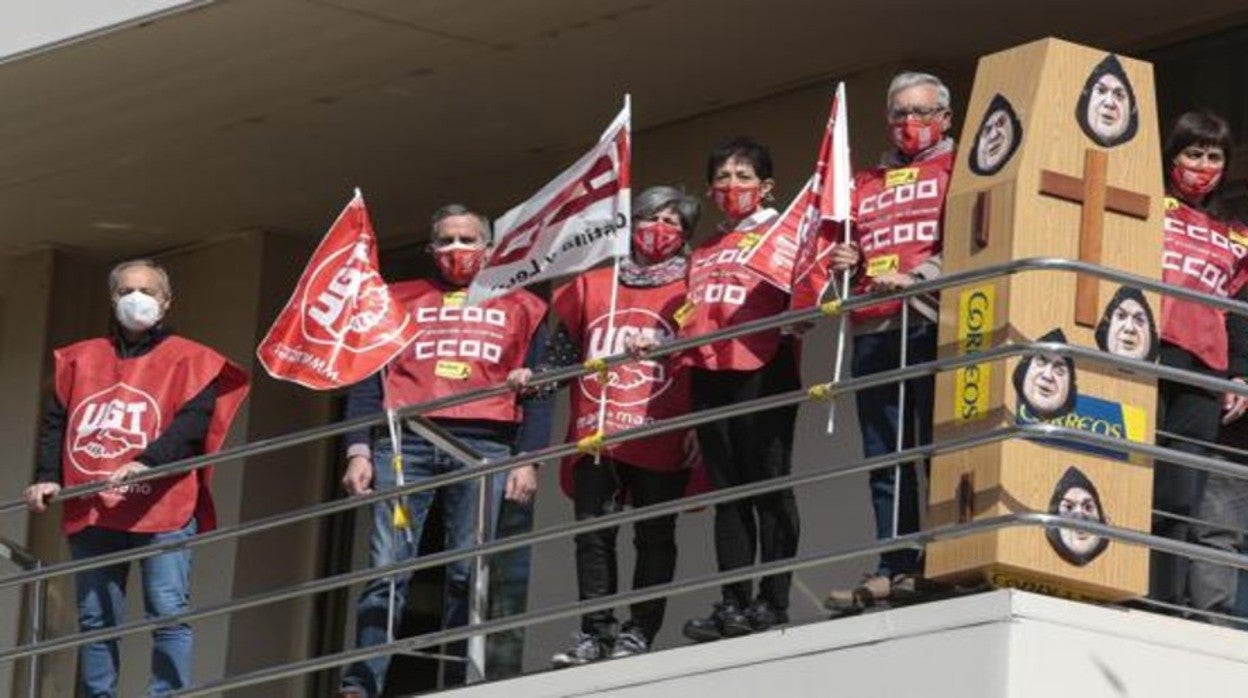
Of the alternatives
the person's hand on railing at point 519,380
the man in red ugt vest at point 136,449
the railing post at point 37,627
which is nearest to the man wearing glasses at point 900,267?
the person's hand on railing at point 519,380

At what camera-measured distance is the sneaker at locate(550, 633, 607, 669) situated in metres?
11.6

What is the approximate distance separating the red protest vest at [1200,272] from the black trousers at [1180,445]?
0.18 feet

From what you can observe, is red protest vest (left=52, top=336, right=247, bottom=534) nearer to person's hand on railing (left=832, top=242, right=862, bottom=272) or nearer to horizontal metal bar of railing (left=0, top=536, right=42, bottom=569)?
horizontal metal bar of railing (left=0, top=536, right=42, bottom=569)

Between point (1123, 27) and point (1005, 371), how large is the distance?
443 cm

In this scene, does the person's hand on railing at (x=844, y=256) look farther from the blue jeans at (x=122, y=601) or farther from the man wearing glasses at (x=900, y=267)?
the blue jeans at (x=122, y=601)

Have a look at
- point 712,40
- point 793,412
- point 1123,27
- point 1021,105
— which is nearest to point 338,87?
point 712,40

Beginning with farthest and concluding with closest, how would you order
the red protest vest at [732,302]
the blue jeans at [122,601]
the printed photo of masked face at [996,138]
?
the blue jeans at [122,601], the red protest vest at [732,302], the printed photo of masked face at [996,138]

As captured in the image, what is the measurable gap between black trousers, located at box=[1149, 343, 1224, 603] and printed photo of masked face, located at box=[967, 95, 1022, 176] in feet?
3.23

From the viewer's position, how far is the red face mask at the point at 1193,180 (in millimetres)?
11555

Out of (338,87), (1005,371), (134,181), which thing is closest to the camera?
(1005,371)

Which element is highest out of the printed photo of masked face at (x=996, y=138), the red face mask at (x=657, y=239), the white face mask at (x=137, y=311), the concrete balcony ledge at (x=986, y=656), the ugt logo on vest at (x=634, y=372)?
the red face mask at (x=657, y=239)

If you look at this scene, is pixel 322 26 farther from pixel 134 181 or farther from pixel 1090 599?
pixel 1090 599

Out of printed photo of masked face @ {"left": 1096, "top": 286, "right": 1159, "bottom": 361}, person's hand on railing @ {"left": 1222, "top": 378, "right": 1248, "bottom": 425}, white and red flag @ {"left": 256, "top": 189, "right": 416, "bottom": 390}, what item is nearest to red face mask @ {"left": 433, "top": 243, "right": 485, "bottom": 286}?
white and red flag @ {"left": 256, "top": 189, "right": 416, "bottom": 390}

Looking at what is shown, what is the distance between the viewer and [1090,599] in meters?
10.4
